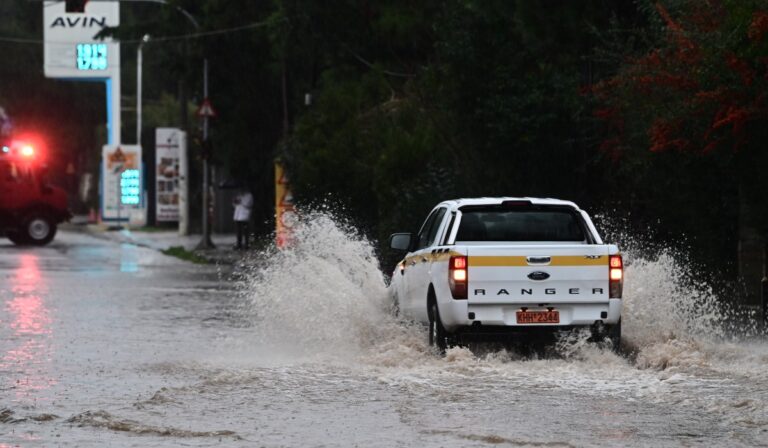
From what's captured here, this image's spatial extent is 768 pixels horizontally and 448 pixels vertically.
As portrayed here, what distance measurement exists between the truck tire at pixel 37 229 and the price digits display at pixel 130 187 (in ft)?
59.8

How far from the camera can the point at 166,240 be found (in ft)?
173

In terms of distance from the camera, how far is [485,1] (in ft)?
94.4

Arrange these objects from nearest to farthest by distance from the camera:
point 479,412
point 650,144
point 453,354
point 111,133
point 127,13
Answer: point 479,412
point 453,354
point 650,144
point 111,133
point 127,13

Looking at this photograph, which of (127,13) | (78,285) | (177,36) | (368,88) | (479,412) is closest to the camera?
(479,412)

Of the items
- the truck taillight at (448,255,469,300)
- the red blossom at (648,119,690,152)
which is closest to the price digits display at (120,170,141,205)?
the red blossom at (648,119,690,152)

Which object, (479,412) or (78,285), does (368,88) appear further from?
(479,412)

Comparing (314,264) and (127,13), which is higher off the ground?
(127,13)

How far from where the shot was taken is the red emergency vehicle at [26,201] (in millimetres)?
48031

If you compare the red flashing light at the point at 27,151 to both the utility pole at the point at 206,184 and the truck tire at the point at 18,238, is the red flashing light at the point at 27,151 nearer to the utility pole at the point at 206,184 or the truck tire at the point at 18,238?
the truck tire at the point at 18,238

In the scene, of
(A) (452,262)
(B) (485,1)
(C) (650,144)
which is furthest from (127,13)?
(A) (452,262)

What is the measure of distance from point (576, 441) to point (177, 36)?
121 ft

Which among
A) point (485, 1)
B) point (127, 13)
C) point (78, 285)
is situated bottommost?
point (78, 285)

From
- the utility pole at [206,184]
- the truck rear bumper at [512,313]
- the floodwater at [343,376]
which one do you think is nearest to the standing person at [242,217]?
the utility pole at [206,184]

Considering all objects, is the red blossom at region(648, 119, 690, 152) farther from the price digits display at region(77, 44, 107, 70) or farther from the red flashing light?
the price digits display at region(77, 44, 107, 70)
